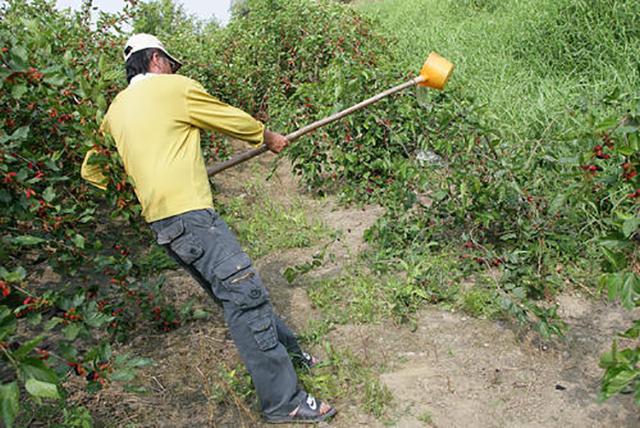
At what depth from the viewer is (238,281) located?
2.37m

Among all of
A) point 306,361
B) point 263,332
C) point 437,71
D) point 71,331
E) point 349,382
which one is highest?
point 437,71

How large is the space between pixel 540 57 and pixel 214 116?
12.3ft

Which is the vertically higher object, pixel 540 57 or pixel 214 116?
pixel 214 116

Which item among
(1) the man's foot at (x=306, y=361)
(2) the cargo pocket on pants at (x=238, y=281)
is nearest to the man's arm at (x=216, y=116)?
(2) the cargo pocket on pants at (x=238, y=281)

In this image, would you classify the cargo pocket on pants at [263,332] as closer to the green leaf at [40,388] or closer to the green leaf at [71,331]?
the green leaf at [71,331]

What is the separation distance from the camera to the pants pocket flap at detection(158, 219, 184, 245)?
2.39 metres

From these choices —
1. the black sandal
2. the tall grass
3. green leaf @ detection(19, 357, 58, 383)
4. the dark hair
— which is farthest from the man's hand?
Result: the tall grass

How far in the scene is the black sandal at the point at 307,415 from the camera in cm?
247

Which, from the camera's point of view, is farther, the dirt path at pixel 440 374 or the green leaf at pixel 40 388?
the dirt path at pixel 440 374

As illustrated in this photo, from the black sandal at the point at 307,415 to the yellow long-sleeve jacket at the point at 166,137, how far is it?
3.06 feet

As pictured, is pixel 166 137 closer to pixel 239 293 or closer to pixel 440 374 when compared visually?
pixel 239 293

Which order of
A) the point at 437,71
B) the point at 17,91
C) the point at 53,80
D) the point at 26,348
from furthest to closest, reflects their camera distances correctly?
the point at 437,71, the point at 53,80, the point at 17,91, the point at 26,348

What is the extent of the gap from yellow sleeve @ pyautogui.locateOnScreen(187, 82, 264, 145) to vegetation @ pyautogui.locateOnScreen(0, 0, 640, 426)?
0.43 meters

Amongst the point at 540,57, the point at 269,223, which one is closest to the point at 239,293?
the point at 269,223
